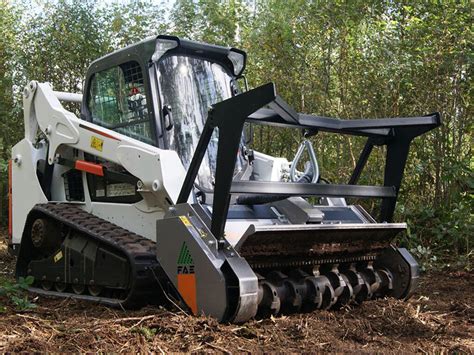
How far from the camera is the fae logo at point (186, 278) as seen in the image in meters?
4.27

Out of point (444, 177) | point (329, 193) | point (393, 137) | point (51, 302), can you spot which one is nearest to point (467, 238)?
point (444, 177)

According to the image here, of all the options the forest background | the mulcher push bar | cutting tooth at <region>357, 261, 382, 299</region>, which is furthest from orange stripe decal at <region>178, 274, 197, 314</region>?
the forest background

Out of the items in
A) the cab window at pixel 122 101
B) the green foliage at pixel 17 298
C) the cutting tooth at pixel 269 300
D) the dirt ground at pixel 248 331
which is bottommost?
the green foliage at pixel 17 298

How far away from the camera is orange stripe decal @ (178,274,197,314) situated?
4266mm

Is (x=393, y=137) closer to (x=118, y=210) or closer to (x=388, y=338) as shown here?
(x=388, y=338)

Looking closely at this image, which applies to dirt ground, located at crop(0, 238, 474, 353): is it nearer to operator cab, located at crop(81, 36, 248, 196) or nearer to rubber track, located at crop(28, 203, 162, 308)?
rubber track, located at crop(28, 203, 162, 308)

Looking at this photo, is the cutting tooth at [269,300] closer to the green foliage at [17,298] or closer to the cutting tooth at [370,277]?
the cutting tooth at [370,277]

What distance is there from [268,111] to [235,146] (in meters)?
0.39

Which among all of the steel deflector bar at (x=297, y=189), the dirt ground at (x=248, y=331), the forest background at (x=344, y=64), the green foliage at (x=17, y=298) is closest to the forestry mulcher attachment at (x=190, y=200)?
the steel deflector bar at (x=297, y=189)

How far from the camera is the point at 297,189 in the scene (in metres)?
4.36

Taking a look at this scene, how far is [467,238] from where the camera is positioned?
7727 mm

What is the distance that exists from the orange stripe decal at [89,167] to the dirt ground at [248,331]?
4.09 ft

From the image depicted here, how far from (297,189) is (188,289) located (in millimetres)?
1016

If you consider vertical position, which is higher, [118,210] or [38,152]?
[38,152]
